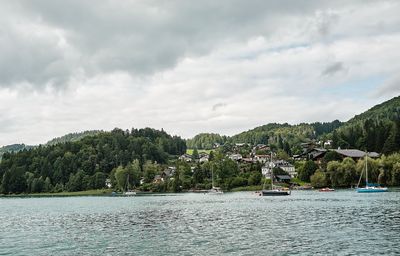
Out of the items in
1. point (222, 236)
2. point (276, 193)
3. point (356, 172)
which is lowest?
point (222, 236)

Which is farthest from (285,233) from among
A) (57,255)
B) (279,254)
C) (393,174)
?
(393,174)

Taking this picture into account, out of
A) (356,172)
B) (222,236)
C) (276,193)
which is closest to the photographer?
(222,236)

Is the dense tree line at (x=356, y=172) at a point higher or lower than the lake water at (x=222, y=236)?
higher

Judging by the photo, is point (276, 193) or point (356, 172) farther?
point (356, 172)

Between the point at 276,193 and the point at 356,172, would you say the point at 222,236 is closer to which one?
the point at 276,193

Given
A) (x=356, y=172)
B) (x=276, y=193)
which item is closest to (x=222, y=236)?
(x=276, y=193)

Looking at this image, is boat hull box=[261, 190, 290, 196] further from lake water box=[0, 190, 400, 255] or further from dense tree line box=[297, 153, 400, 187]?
lake water box=[0, 190, 400, 255]

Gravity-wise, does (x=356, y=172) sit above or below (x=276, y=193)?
above

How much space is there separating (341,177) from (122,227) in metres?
126

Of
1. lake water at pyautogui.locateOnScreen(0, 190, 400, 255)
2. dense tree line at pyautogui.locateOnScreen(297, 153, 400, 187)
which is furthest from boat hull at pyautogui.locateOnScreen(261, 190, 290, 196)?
lake water at pyautogui.locateOnScreen(0, 190, 400, 255)

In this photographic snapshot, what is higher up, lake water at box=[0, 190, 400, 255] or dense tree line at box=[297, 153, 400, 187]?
dense tree line at box=[297, 153, 400, 187]

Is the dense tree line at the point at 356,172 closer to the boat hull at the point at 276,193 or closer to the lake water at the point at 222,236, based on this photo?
the boat hull at the point at 276,193

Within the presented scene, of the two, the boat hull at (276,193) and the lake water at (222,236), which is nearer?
the lake water at (222,236)

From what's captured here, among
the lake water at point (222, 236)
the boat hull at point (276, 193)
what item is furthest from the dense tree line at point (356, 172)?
the lake water at point (222, 236)
